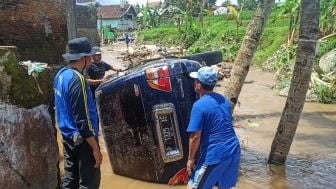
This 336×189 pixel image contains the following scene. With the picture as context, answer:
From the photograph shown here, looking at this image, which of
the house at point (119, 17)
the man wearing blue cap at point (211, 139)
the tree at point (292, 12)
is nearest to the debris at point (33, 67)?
the man wearing blue cap at point (211, 139)

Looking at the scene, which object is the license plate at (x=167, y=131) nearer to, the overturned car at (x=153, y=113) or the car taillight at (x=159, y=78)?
the overturned car at (x=153, y=113)

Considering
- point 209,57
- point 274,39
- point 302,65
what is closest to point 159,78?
point 209,57

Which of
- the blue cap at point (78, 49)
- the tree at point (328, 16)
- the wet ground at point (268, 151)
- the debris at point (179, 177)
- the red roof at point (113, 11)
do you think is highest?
the red roof at point (113, 11)

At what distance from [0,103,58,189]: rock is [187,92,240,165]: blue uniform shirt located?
5.11 ft

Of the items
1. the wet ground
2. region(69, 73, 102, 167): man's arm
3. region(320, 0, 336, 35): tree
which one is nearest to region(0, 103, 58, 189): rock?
region(69, 73, 102, 167): man's arm

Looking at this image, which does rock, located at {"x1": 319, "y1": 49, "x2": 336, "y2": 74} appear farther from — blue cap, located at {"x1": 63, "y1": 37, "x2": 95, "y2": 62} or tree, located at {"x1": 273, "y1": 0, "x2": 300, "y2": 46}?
blue cap, located at {"x1": 63, "y1": 37, "x2": 95, "y2": 62}

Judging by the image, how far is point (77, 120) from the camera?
3404 millimetres

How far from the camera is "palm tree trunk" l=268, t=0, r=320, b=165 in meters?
5.58

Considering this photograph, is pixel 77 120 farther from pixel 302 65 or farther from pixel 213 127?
pixel 302 65

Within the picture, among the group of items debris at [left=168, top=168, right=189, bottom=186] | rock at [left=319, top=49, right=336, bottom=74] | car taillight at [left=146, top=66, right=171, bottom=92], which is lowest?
debris at [left=168, top=168, right=189, bottom=186]

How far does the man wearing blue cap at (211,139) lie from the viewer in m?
3.68

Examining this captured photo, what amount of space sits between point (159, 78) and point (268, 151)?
11.3ft

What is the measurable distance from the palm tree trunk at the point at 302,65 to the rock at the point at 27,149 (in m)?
3.23

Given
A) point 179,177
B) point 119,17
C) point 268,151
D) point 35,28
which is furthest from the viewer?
point 119,17
